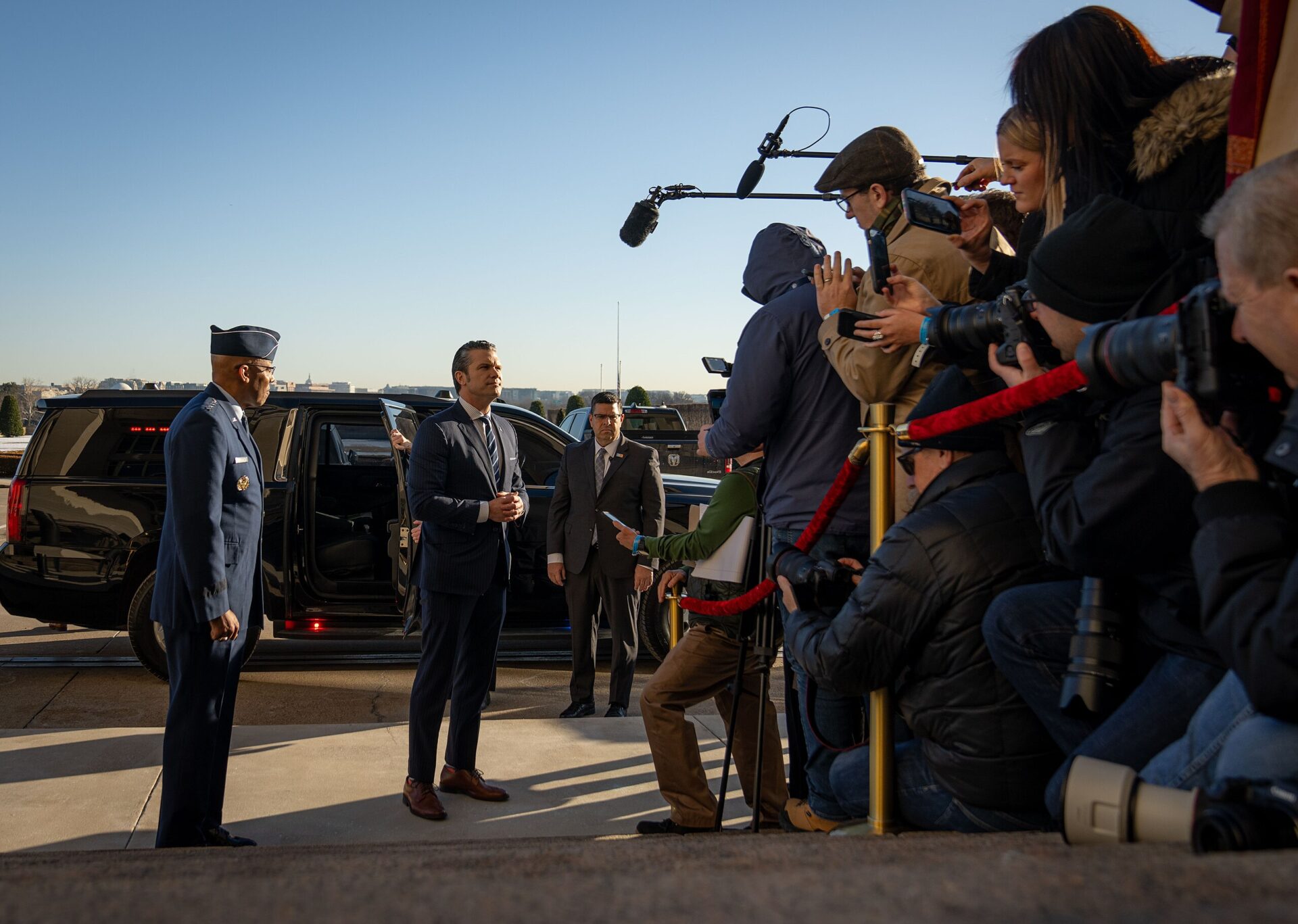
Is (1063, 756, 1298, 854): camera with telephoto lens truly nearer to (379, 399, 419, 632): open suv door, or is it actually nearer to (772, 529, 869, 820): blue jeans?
(772, 529, 869, 820): blue jeans

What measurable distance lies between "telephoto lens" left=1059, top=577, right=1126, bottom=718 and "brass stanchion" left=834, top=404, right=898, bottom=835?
675 mm

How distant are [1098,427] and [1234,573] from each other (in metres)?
0.60

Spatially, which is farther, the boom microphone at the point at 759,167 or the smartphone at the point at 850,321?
the boom microphone at the point at 759,167

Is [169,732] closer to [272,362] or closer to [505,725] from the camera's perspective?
[272,362]

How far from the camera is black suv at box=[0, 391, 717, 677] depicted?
24.2 feet

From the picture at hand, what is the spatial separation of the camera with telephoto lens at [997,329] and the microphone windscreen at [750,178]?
24.5 feet

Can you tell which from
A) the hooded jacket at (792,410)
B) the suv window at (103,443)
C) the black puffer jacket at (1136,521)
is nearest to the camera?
the black puffer jacket at (1136,521)

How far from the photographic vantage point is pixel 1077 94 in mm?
2496

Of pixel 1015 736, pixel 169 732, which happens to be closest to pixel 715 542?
pixel 1015 736

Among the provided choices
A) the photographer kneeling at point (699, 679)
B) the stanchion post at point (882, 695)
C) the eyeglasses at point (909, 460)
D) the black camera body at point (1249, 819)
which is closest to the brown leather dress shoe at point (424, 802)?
the photographer kneeling at point (699, 679)

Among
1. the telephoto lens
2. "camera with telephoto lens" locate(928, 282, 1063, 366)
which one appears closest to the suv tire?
"camera with telephoto lens" locate(928, 282, 1063, 366)

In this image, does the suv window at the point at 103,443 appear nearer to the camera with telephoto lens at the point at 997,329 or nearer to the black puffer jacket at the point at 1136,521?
the camera with telephoto lens at the point at 997,329

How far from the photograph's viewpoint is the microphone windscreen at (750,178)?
9.83 metres

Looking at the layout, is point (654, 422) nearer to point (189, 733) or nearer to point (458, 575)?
point (458, 575)
